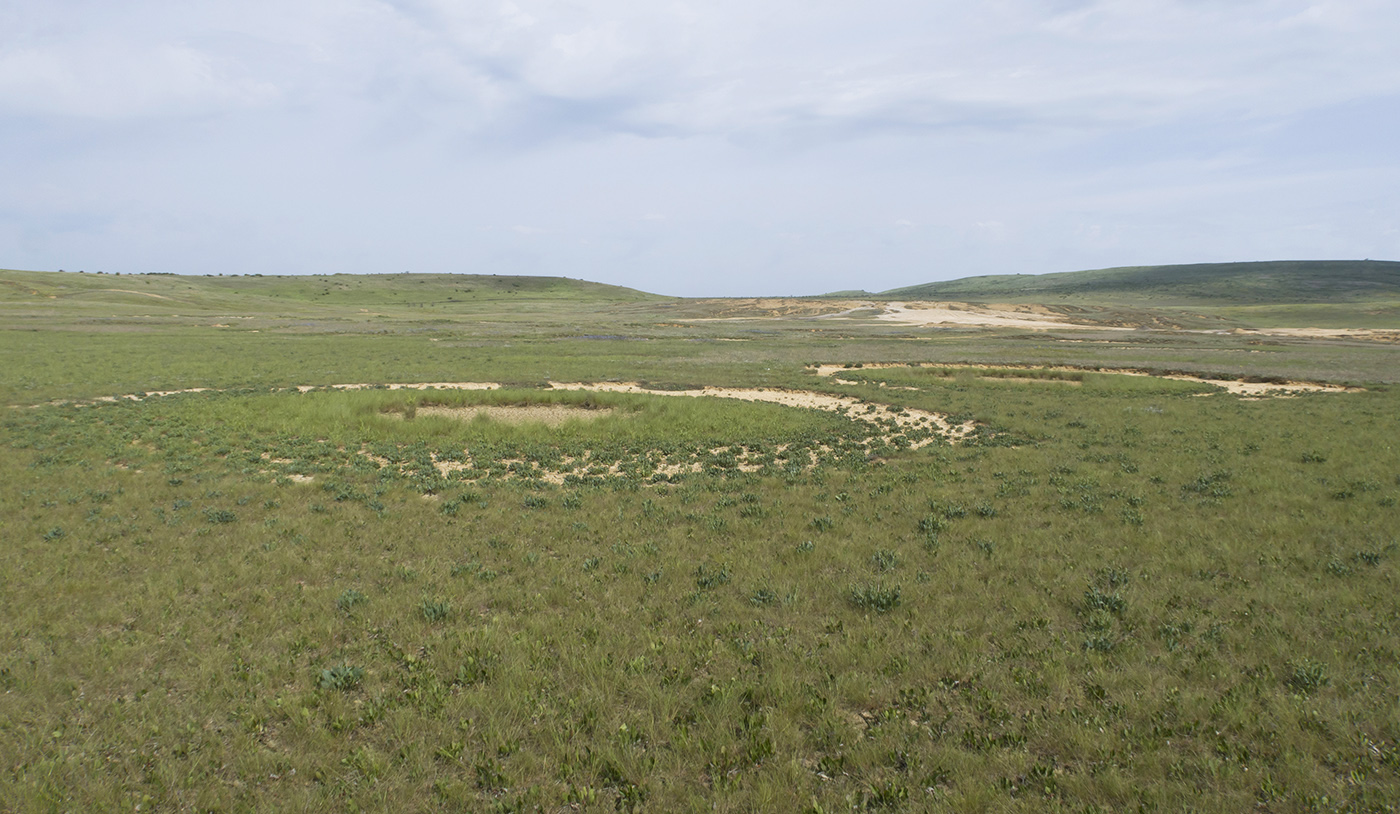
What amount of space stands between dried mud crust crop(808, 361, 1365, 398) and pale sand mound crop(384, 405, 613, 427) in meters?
20.2

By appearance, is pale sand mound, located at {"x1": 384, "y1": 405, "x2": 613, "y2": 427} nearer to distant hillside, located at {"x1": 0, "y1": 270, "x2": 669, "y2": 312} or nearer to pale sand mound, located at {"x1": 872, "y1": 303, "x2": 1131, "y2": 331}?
pale sand mound, located at {"x1": 872, "y1": 303, "x2": 1131, "y2": 331}

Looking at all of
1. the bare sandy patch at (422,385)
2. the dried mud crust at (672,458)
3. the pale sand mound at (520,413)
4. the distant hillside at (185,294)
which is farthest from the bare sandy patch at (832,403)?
the distant hillside at (185,294)

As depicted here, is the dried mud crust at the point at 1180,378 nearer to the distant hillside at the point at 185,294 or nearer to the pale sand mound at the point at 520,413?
the pale sand mound at the point at 520,413

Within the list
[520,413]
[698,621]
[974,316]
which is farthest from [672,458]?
[974,316]

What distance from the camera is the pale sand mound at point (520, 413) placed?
28375mm

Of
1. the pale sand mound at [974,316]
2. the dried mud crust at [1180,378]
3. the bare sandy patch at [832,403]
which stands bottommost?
the bare sandy patch at [832,403]

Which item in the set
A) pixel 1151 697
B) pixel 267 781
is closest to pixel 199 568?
A: pixel 267 781

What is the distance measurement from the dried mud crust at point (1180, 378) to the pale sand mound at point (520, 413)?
66.3 feet

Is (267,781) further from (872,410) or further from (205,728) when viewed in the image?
(872,410)

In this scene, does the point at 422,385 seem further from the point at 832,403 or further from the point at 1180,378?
the point at 1180,378

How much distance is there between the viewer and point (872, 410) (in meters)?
31.6

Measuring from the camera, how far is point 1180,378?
44031 millimetres

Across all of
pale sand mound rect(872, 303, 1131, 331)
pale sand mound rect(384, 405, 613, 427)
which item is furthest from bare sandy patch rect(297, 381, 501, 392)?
pale sand mound rect(872, 303, 1131, 331)

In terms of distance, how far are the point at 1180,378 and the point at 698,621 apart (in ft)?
156
